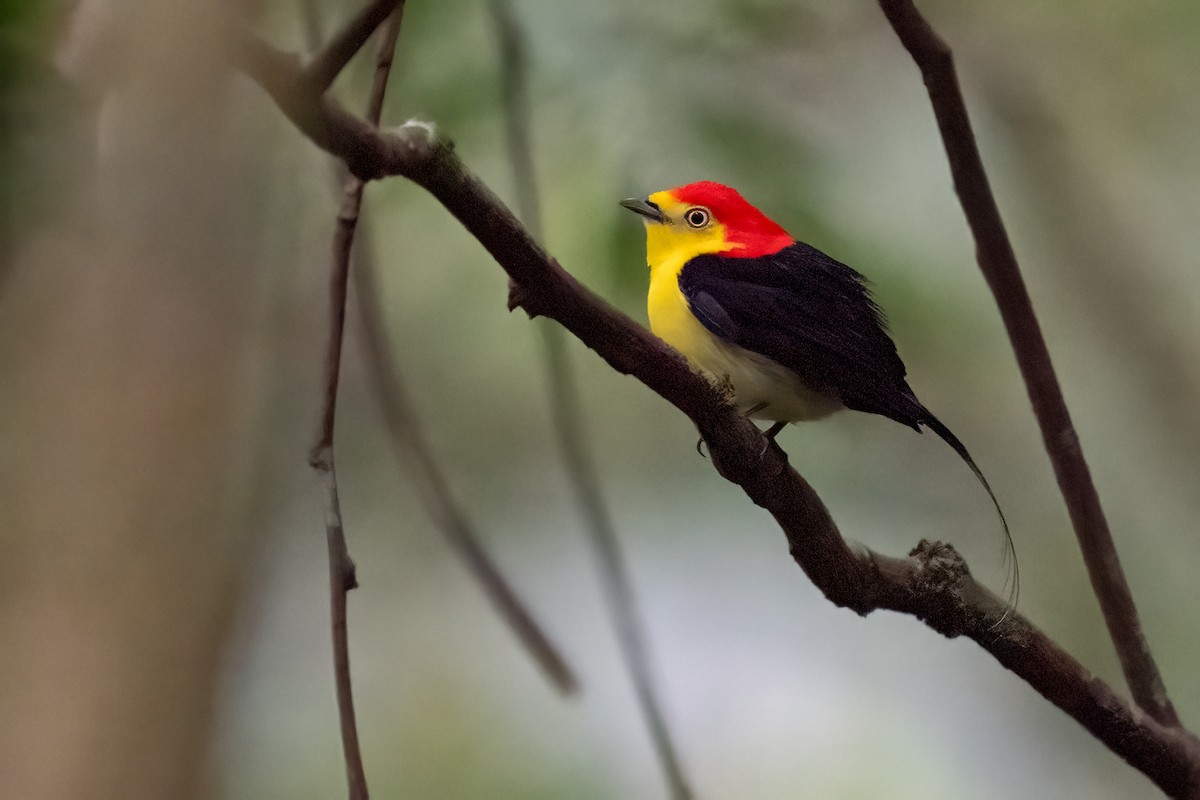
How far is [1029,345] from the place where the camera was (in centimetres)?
90

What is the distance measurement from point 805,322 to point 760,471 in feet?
0.48

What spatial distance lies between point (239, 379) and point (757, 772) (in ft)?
3.38

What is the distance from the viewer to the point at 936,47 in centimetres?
79

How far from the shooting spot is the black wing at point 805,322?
778 mm

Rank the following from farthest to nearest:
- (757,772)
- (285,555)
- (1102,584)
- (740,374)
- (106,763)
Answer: (757,772), (285,555), (1102,584), (740,374), (106,763)

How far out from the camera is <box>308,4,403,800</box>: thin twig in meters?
0.63

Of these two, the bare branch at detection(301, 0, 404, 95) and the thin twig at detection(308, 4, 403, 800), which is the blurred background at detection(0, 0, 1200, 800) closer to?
the thin twig at detection(308, 4, 403, 800)

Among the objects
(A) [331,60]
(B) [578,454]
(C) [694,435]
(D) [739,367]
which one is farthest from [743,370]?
(C) [694,435]

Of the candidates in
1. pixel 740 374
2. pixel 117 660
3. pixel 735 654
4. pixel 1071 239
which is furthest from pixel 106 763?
pixel 1071 239

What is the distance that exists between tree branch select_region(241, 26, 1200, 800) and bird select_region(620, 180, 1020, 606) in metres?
0.07

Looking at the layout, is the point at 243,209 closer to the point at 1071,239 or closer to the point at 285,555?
the point at 285,555

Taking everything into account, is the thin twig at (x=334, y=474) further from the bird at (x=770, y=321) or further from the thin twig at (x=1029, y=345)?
the thin twig at (x=1029, y=345)

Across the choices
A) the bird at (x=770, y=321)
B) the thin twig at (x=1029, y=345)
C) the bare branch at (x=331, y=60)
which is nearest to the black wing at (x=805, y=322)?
the bird at (x=770, y=321)

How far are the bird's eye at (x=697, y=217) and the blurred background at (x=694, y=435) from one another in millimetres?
150
